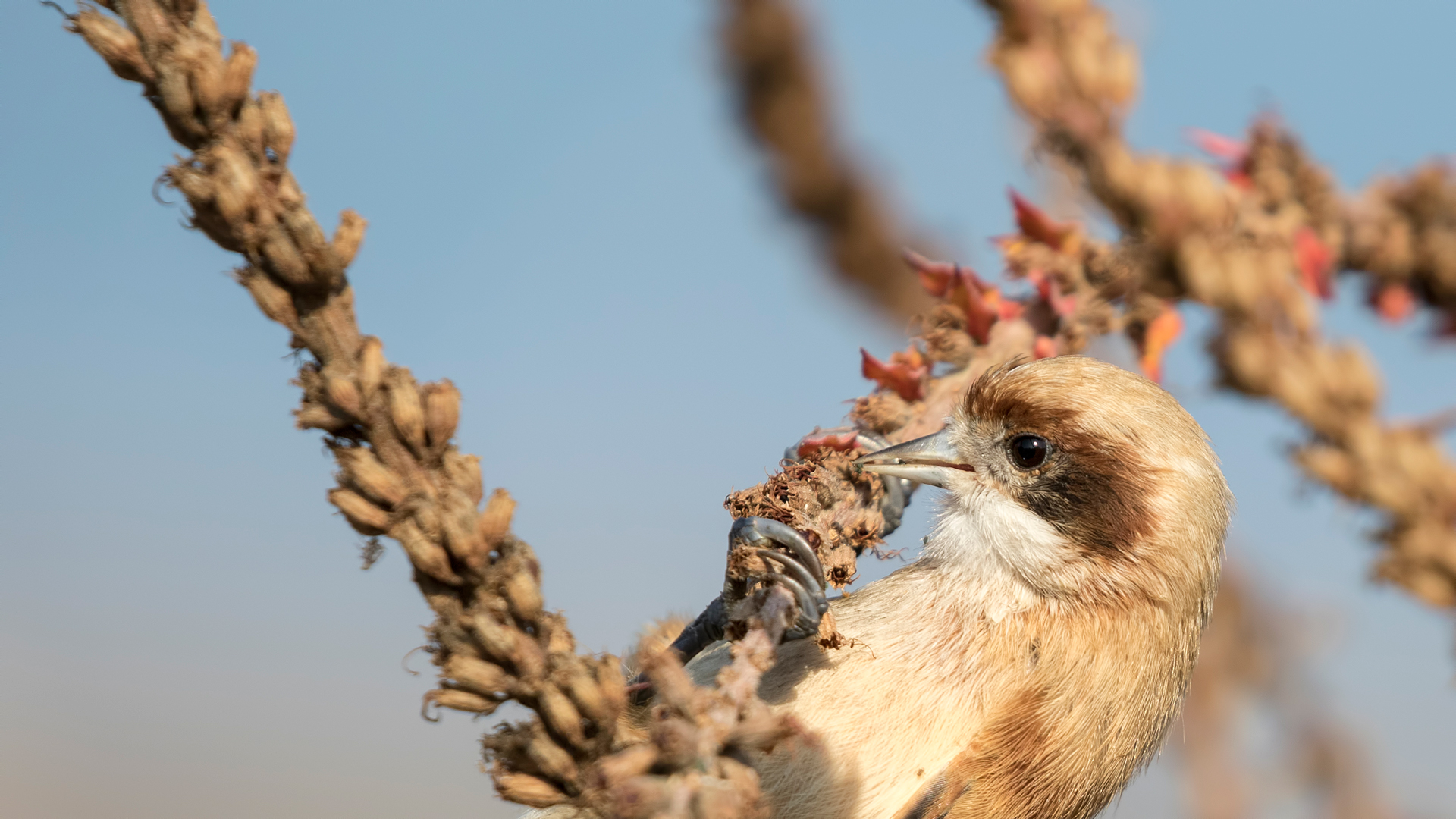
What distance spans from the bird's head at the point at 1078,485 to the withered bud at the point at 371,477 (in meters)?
1.66

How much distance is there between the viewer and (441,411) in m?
1.54

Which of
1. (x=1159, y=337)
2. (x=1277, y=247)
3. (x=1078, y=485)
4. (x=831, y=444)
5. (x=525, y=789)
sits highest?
(x=1159, y=337)

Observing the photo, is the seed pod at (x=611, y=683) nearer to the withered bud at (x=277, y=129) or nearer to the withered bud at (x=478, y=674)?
the withered bud at (x=478, y=674)

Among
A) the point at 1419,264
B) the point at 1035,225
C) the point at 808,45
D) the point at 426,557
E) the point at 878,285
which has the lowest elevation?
the point at 426,557

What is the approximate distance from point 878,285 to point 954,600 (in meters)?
1.41

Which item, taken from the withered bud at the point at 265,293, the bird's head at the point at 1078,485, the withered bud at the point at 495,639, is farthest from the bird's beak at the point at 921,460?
the withered bud at the point at 265,293

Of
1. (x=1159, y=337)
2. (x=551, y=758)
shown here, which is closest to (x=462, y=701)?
(x=551, y=758)

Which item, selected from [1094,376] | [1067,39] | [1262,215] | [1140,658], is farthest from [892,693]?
[1067,39]

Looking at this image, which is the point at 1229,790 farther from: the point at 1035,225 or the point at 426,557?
the point at 426,557

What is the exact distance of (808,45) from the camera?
164 inches

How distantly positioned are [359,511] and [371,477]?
5cm

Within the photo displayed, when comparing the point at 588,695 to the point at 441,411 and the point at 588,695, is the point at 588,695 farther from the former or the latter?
the point at 441,411

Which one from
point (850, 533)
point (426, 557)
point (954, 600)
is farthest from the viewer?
point (954, 600)

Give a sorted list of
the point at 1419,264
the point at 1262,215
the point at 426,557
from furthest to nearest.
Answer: the point at 1262,215 < the point at 1419,264 < the point at 426,557
